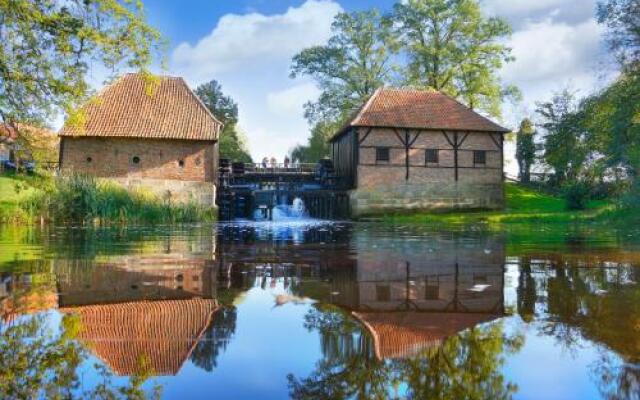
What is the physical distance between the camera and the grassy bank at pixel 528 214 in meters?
24.5

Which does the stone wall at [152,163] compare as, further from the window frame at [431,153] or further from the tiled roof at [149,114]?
the window frame at [431,153]

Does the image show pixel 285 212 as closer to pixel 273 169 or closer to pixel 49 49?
pixel 273 169

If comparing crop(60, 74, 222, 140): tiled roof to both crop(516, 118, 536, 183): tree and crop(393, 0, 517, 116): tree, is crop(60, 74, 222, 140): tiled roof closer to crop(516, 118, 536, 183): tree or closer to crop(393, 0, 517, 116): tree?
crop(393, 0, 517, 116): tree

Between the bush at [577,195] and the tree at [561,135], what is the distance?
4.62 metres

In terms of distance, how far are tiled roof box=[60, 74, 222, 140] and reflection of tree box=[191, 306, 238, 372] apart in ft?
83.0

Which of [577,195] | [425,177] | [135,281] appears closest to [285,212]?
[425,177]

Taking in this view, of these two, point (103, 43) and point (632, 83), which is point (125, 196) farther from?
point (632, 83)

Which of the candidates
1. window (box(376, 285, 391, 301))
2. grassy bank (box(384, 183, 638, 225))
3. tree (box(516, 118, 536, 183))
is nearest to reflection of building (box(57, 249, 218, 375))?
window (box(376, 285, 391, 301))

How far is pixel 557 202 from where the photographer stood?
35.8 metres

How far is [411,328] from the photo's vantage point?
4062 mm

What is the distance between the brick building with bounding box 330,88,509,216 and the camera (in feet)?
103

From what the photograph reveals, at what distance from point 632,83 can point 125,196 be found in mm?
21159

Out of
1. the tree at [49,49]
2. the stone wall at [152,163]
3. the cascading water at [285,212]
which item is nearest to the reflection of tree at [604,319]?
the tree at [49,49]

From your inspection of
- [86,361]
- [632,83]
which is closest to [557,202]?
[632,83]
